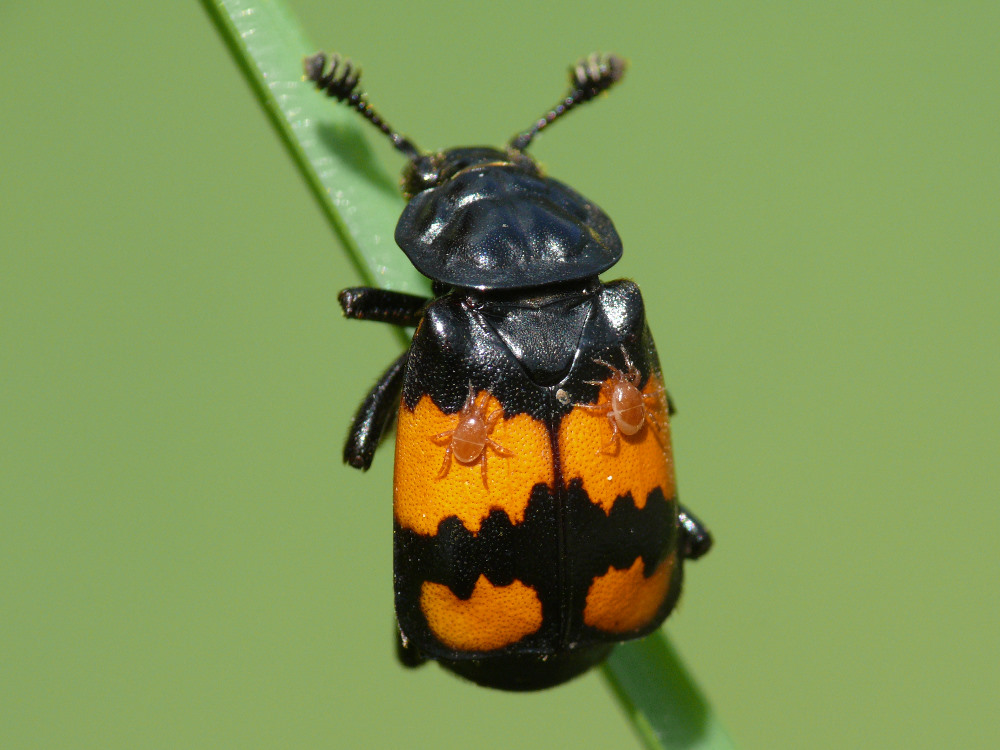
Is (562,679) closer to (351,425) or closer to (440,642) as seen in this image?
(440,642)

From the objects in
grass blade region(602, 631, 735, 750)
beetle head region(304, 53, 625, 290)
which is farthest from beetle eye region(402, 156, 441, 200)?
grass blade region(602, 631, 735, 750)

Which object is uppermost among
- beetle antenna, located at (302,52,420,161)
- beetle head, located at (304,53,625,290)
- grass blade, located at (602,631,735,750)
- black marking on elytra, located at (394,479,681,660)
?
beetle antenna, located at (302,52,420,161)

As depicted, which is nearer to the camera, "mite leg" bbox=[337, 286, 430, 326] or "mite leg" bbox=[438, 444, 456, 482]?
"mite leg" bbox=[438, 444, 456, 482]

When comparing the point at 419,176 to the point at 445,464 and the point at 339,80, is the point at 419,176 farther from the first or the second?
the point at 445,464

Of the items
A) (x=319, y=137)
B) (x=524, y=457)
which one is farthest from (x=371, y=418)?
(x=319, y=137)

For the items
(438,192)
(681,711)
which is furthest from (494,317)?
(681,711)

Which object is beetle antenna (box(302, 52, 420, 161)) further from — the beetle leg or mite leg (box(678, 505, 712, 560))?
mite leg (box(678, 505, 712, 560))
